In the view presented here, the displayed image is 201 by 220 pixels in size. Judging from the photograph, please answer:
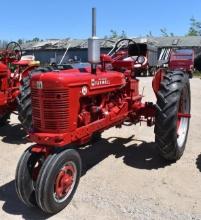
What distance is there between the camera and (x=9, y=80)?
7652 millimetres

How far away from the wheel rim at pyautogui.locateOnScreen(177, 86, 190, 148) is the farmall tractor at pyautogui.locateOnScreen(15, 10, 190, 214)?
14.2 inches

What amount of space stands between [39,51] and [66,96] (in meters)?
43.5

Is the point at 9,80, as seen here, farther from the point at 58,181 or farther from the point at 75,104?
the point at 58,181

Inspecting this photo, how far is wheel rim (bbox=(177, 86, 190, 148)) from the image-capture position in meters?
6.14

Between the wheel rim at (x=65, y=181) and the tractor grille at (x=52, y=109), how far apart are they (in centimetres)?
42

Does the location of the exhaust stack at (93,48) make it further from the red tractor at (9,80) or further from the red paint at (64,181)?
the red tractor at (9,80)

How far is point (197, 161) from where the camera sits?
5824mm

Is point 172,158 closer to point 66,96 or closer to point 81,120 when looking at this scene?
point 81,120

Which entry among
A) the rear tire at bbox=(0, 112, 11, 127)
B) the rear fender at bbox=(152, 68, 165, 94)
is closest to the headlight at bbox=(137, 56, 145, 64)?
the rear fender at bbox=(152, 68, 165, 94)

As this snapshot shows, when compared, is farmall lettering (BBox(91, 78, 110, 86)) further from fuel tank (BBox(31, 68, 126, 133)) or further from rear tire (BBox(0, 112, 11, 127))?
rear tire (BBox(0, 112, 11, 127))

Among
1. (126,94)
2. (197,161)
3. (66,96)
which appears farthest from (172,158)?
(66,96)

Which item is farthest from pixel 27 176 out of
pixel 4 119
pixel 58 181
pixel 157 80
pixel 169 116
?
pixel 4 119

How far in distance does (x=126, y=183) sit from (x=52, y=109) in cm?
141

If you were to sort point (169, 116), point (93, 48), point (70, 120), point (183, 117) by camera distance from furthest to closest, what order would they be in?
point (183, 117) → point (169, 116) → point (93, 48) → point (70, 120)
